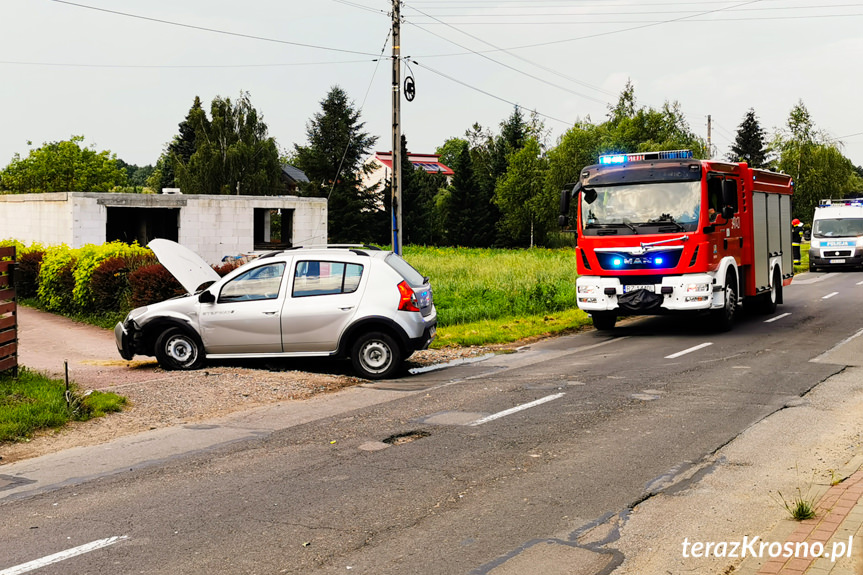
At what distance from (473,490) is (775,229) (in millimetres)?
16215

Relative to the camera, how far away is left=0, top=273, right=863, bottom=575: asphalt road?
5.54 m

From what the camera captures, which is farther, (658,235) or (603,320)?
(603,320)

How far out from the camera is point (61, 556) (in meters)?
5.56

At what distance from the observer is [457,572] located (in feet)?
17.1

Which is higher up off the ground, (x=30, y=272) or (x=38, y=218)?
(x=38, y=218)

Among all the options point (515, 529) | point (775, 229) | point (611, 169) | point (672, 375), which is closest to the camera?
point (515, 529)

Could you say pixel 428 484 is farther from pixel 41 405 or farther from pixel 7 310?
pixel 7 310

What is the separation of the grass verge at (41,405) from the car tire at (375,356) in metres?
3.21

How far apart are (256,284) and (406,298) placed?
212 cm

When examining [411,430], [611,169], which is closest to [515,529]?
[411,430]

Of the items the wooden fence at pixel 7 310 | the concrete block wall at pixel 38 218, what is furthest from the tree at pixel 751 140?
the wooden fence at pixel 7 310

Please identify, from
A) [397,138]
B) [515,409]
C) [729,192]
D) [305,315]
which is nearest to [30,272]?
[397,138]

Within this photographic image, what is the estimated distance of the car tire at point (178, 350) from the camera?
41.9 ft

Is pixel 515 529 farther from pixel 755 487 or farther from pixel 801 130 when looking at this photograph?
pixel 801 130
